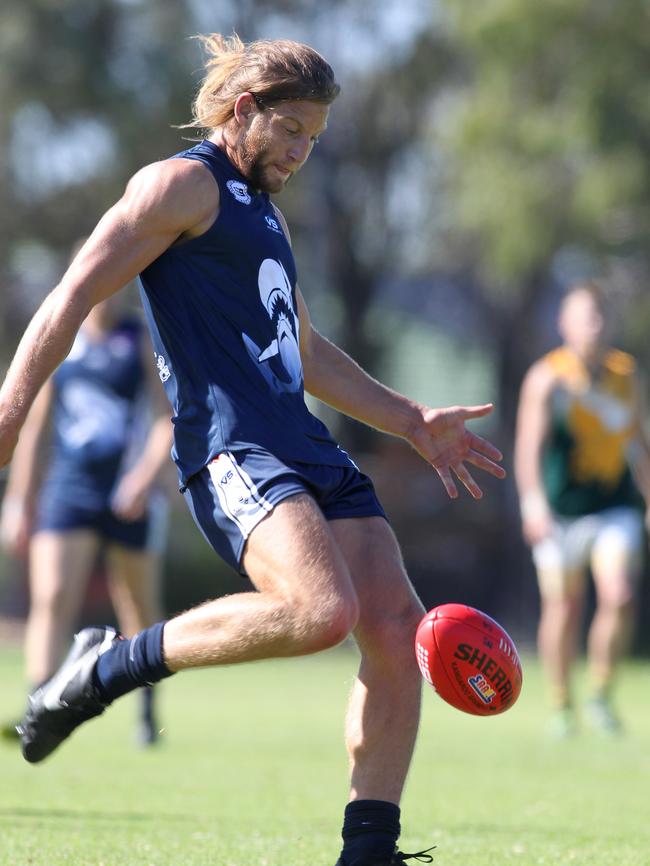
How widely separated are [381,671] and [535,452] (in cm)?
584

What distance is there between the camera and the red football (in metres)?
4.66

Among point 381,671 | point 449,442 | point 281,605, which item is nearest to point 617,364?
point 449,442

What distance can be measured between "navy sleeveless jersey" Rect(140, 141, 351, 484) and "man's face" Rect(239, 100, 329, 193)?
78mm

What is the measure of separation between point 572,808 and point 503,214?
1443 centimetres

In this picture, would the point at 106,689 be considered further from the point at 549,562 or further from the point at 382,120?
the point at 382,120

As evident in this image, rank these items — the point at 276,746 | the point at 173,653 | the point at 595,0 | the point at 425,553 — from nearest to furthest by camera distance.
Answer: the point at 173,653, the point at 276,746, the point at 595,0, the point at 425,553

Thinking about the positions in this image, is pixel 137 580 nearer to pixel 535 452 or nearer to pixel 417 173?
pixel 535 452

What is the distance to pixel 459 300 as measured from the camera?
96.3 feet

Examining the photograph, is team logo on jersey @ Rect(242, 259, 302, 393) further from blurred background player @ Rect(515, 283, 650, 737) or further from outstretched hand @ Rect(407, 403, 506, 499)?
blurred background player @ Rect(515, 283, 650, 737)

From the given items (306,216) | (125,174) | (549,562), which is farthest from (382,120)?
(549,562)

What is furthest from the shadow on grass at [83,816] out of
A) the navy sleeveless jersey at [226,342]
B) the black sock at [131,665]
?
the navy sleeveless jersey at [226,342]

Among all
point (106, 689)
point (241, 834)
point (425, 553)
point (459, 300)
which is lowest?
point (425, 553)

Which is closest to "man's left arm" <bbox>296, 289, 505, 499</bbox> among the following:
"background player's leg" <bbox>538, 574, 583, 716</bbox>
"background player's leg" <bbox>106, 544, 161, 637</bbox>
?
"background player's leg" <bbox>106, 544, 161, 637</bbox>

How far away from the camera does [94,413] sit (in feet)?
29.9
